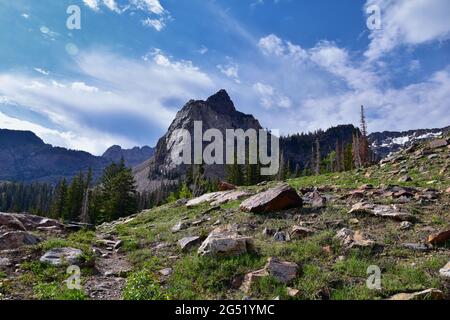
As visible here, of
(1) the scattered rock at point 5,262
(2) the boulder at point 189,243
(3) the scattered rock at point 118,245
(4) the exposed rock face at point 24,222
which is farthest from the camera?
(4) the exposed rock face at point 24,222

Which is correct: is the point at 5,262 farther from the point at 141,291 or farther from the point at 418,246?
the point at 418,246

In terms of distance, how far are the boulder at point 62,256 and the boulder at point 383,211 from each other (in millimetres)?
11680

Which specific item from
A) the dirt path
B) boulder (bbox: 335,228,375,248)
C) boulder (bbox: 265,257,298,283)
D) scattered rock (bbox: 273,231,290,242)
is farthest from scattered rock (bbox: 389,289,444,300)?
the dirt path

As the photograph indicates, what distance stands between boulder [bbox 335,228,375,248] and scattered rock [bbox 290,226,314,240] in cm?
118

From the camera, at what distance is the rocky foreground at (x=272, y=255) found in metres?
9.66

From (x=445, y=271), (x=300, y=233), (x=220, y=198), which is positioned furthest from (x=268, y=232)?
(x=220, y=198)

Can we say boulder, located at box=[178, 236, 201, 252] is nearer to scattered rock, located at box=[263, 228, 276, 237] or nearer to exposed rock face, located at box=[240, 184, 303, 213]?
scattered rock, located at box=[263, 228, 276, 237]

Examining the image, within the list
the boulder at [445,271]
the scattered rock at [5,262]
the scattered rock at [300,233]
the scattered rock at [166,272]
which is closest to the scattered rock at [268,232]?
the scattered rock at [300,233]

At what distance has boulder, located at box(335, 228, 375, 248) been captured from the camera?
1188 centimetres

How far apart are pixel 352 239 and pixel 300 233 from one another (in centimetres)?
216

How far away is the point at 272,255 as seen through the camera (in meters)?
12.1

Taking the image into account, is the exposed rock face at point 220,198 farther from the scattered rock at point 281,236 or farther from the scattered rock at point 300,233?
the scattered rock at point 300,233
